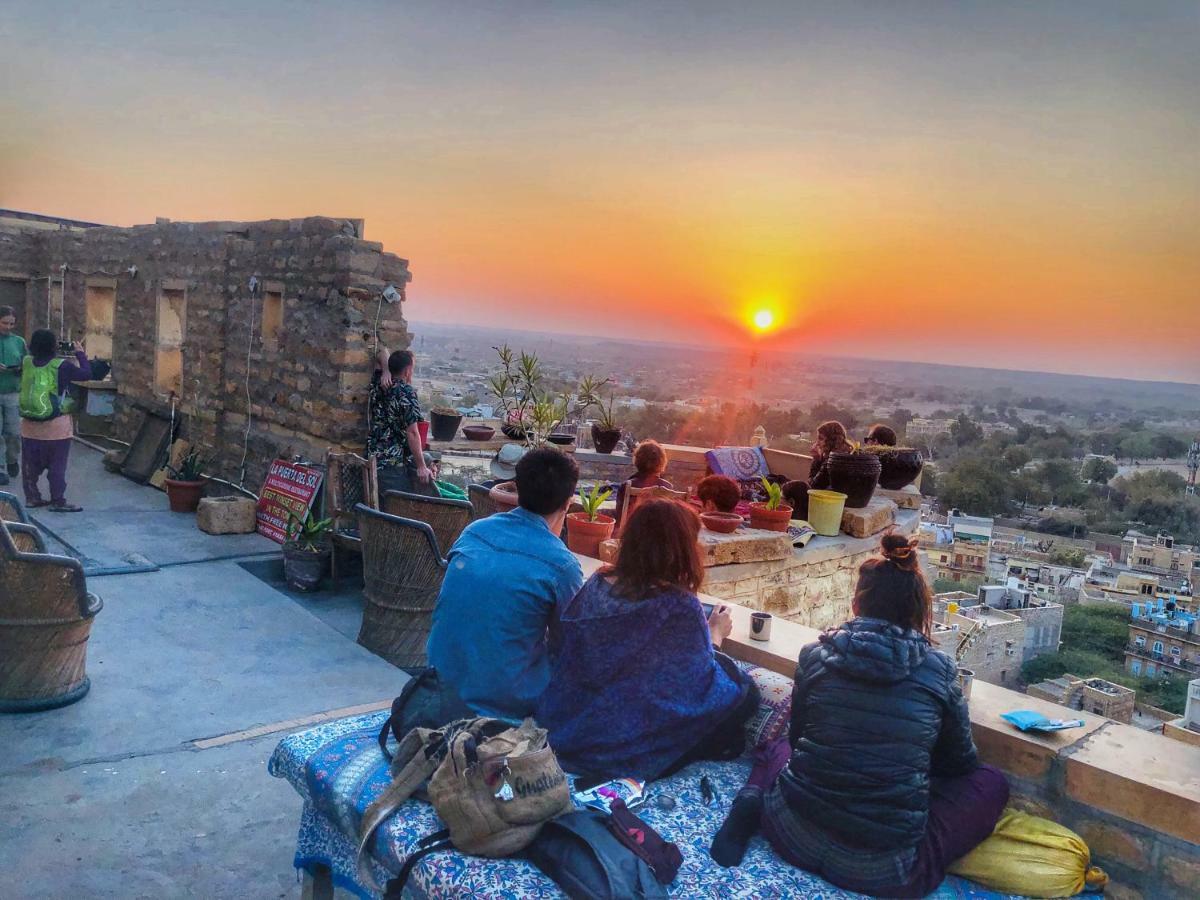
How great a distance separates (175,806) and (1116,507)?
23.6 m

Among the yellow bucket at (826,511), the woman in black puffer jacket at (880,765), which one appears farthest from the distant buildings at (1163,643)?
the woman in black puffer jacket at (880,765)

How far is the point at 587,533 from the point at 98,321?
969cm

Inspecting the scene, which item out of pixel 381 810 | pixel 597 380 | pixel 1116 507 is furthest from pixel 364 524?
pixel 1116 507

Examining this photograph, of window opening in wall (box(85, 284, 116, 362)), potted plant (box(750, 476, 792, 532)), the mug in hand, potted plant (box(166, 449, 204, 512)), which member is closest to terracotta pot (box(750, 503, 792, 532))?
potted plant (box(750, 476, 792, 532))

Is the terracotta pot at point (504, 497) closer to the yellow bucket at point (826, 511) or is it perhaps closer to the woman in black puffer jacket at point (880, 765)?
the yellow bucket at point (826, 511)

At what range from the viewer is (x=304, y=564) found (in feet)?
21.7

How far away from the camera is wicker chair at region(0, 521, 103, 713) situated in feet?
13.4

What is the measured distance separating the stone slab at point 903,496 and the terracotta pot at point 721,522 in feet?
9.51

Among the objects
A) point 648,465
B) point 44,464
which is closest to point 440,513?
point 648,465

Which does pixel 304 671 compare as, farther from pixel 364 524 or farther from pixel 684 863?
pixel 684 863

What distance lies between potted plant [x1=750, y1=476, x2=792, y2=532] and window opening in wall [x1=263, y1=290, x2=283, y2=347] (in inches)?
189

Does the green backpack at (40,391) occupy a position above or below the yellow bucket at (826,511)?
above

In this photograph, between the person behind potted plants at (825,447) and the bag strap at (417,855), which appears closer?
the bag strap at (417,855)

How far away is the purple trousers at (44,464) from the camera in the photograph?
7879mm
